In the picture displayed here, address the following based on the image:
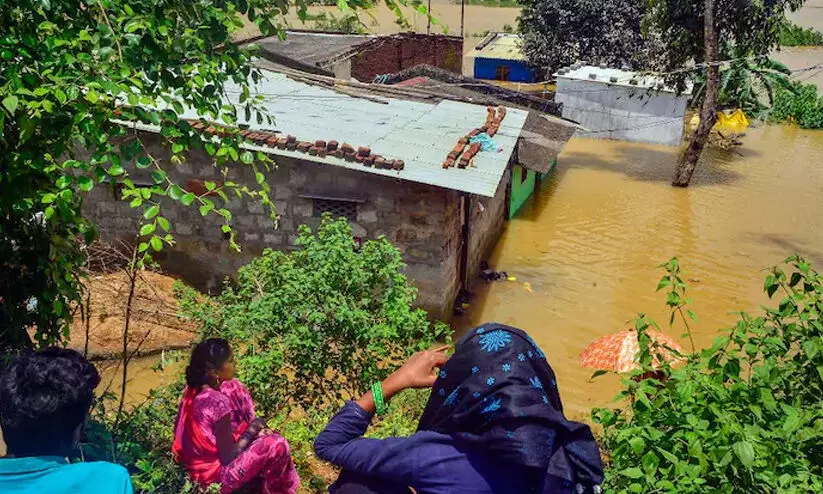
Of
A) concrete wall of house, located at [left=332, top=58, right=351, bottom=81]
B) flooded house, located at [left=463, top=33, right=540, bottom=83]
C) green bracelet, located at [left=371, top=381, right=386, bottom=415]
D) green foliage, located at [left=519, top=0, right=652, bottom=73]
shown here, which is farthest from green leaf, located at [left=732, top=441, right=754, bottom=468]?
flooded house, located at [left=463, top=33, right=540, bottom=83]

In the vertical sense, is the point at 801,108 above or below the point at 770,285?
below

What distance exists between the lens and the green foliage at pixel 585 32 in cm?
2545

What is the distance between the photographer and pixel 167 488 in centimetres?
357

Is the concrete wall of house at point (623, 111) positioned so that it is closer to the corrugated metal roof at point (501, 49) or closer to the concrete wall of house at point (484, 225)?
the corrugated metal roof at point (501, 49)

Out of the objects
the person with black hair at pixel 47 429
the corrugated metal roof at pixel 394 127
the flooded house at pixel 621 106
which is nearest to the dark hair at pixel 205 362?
the person with black hair at pixel 47 429

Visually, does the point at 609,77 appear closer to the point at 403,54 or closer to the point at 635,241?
the point at 403,54

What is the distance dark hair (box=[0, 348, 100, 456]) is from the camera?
2338 mm

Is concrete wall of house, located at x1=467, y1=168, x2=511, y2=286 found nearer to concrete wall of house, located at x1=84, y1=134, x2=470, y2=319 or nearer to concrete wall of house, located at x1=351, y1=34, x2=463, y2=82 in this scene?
concrete wall of house, located at x1=84, y1=134, x2=470, y2=319

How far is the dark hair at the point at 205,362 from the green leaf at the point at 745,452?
98.7 inches

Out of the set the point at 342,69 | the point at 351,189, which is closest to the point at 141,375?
the point at 351,189

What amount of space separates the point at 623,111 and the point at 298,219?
16155 millimetres

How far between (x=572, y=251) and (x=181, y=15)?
1058cm

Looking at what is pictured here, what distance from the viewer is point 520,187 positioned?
14852 mm

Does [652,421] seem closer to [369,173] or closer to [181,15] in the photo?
[181,15]
